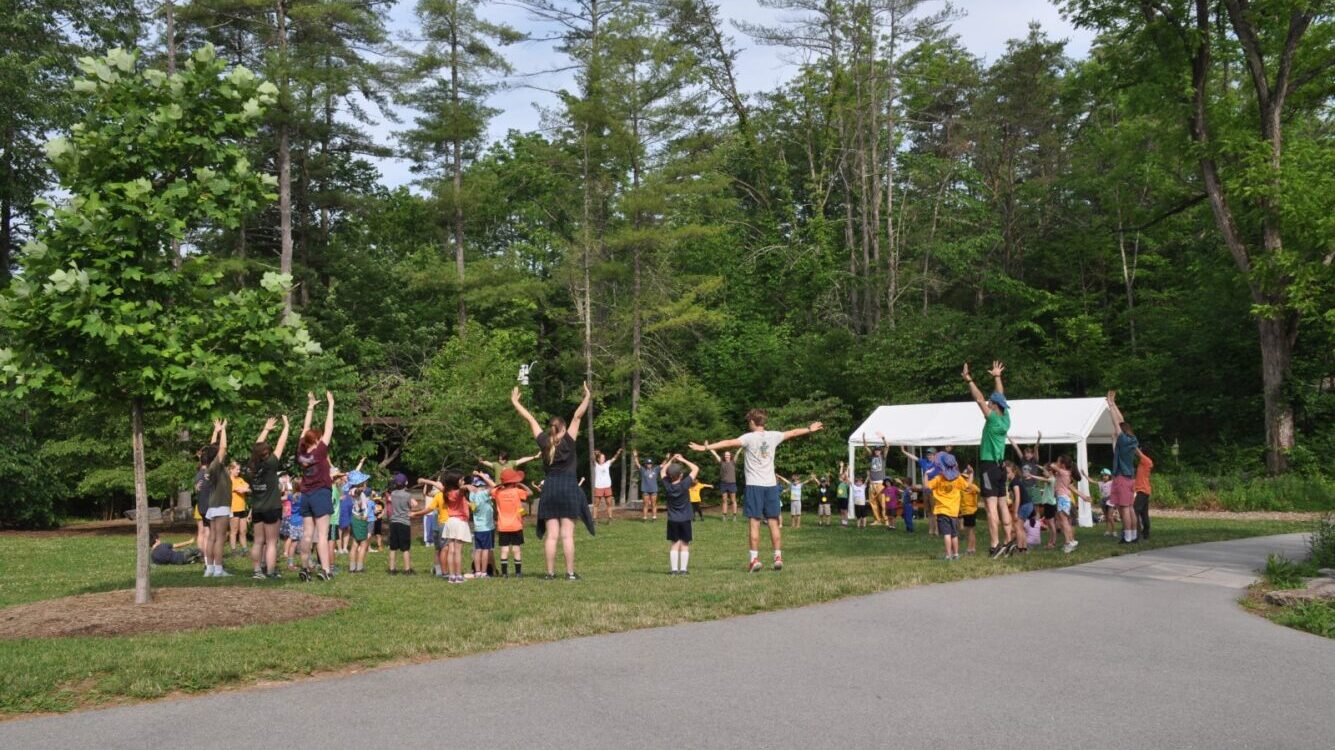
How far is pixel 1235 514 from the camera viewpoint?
24469 mm

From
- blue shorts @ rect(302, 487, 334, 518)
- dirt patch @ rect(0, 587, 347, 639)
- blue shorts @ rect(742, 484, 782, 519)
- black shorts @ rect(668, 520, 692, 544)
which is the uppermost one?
blue shorts @ rect(302, 487, 334, 518)

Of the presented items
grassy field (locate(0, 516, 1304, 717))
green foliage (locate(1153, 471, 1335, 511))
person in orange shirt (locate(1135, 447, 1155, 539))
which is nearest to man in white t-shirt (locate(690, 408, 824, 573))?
grassy field (locate(0, 516, 1304, 717))

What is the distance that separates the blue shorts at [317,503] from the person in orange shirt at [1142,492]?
39.0ft

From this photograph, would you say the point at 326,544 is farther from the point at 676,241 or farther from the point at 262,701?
the point at 676,241

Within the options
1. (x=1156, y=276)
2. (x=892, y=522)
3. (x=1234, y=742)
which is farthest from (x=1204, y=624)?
(x=1156, y=276)

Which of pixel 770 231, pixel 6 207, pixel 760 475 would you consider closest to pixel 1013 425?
pixel 760 475

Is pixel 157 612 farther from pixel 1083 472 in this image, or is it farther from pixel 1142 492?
pixel 1083 472

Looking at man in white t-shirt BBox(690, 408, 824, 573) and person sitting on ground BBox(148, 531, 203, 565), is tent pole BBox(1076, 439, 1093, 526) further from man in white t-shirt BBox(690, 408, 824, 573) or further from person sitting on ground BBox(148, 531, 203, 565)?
person sitting on ground BBox(148, 531, 203, 565)

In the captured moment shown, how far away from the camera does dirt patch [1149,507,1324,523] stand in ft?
75.7

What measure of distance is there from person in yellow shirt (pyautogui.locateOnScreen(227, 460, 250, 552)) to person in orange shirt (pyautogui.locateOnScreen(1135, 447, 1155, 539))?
1380 centimetres

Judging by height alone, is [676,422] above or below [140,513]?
above

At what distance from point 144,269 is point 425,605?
4.15m

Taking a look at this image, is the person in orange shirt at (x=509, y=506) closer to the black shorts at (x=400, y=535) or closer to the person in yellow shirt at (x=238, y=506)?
the black shorts at (x=400, y=535)

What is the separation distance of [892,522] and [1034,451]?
516 centimetres
